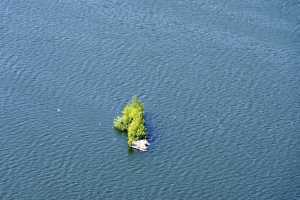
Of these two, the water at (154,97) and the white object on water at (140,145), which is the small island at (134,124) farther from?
the water at (154,97)

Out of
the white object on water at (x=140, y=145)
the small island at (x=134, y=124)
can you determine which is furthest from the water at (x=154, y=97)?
the small island at (x=134, y=124)

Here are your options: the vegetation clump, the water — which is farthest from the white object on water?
the water

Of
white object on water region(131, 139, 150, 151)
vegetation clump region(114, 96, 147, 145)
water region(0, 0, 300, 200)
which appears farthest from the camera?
vegetation clump region(114, 96, 147, 145)

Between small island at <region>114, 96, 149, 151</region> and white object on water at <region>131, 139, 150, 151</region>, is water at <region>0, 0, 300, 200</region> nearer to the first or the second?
white object on water at <region>131, 139, 150, 151</region>

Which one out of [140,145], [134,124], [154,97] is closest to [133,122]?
[134,124]

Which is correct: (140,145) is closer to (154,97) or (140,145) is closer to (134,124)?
(134,124)
